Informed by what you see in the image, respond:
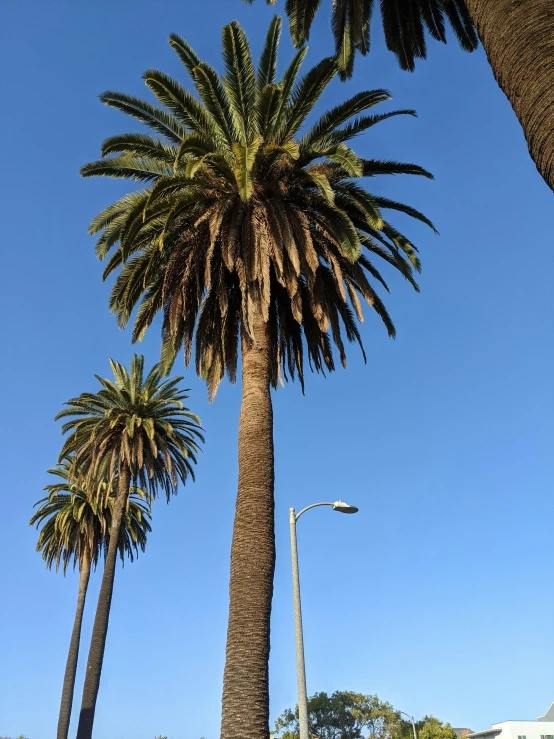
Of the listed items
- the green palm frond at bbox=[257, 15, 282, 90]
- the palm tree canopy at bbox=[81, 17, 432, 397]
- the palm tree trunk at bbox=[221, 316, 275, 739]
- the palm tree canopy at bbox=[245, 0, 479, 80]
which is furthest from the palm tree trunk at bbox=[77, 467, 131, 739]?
the palm tree canopy at bbox=[245, 0, 479, 80]

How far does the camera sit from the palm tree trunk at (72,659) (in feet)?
132

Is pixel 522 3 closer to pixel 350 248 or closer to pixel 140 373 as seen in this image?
pixel 350 248

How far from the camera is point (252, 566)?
477 inches

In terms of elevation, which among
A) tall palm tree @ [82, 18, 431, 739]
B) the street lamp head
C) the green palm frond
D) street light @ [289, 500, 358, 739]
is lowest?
street light @ [289, 500, 358, 739]

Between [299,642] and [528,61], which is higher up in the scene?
[528,61]

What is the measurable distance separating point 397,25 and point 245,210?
16.8 ft

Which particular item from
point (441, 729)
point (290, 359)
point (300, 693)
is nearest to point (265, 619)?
point (300, 693)

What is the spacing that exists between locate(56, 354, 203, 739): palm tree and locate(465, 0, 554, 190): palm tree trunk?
27490mm

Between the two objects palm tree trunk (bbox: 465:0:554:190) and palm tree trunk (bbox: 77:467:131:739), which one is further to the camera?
palm tree trunk (bbox: 77:467:131:739)

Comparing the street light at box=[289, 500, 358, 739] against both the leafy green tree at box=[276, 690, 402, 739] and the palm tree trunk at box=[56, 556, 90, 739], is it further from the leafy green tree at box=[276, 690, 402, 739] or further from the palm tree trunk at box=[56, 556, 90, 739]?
the leafy green tree at box=[276, 690, 402, 739]

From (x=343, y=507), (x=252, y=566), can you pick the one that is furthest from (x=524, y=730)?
(x=252, y=566)

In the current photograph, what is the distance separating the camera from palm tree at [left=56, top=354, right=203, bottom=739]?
32.7m

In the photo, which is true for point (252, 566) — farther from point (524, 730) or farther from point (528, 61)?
point (524, 730)

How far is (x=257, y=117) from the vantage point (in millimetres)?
15031
